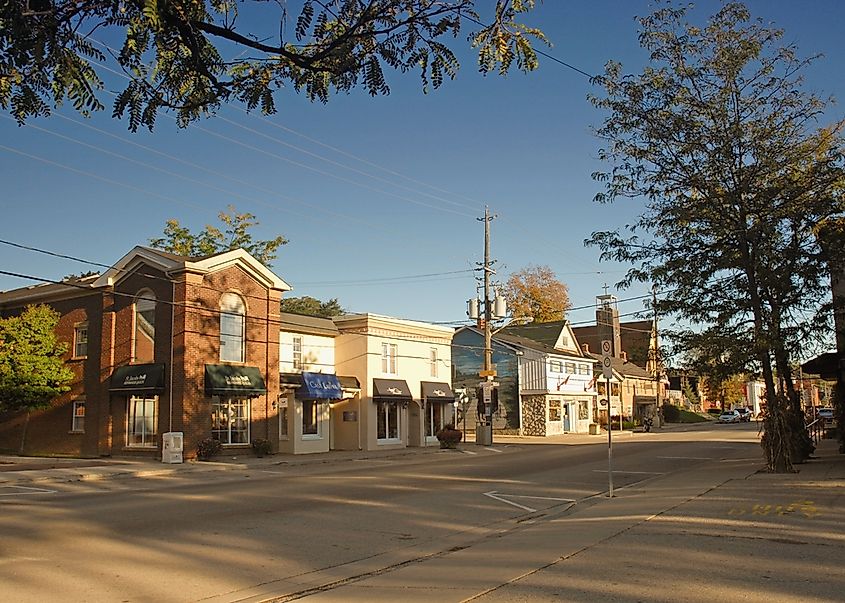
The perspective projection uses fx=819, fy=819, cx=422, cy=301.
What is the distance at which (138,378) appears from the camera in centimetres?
3000

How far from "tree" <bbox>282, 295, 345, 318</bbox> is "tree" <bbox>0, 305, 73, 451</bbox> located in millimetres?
32774

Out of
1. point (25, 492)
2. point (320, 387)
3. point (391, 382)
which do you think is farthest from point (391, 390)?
point (25, 492)

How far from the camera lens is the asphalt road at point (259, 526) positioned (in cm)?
879

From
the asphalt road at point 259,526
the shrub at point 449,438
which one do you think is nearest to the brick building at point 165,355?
the asphalt road at point 259,526

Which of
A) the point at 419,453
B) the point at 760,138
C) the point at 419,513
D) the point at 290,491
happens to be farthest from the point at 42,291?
the point at 760,138

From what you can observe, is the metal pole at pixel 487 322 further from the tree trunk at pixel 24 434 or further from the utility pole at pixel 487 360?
the tree trunk at pixel 24 434

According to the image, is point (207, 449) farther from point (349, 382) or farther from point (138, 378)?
point (349, 382)

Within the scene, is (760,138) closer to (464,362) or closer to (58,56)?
(58,56)

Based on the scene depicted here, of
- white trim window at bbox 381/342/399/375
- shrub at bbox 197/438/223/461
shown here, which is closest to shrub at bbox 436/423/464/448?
white trim window at bbox 381/342/399/375

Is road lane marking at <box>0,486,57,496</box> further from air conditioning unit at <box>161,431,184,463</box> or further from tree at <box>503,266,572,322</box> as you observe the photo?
tree at <box>503,266,572,322</box>

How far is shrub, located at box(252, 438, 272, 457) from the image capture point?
3150cm

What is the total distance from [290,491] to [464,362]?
40.3m

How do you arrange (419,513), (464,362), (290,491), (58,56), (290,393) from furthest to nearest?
(464,362), (290,393), (290,491), (419,513), (58,56)

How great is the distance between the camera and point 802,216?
65.1 ft
